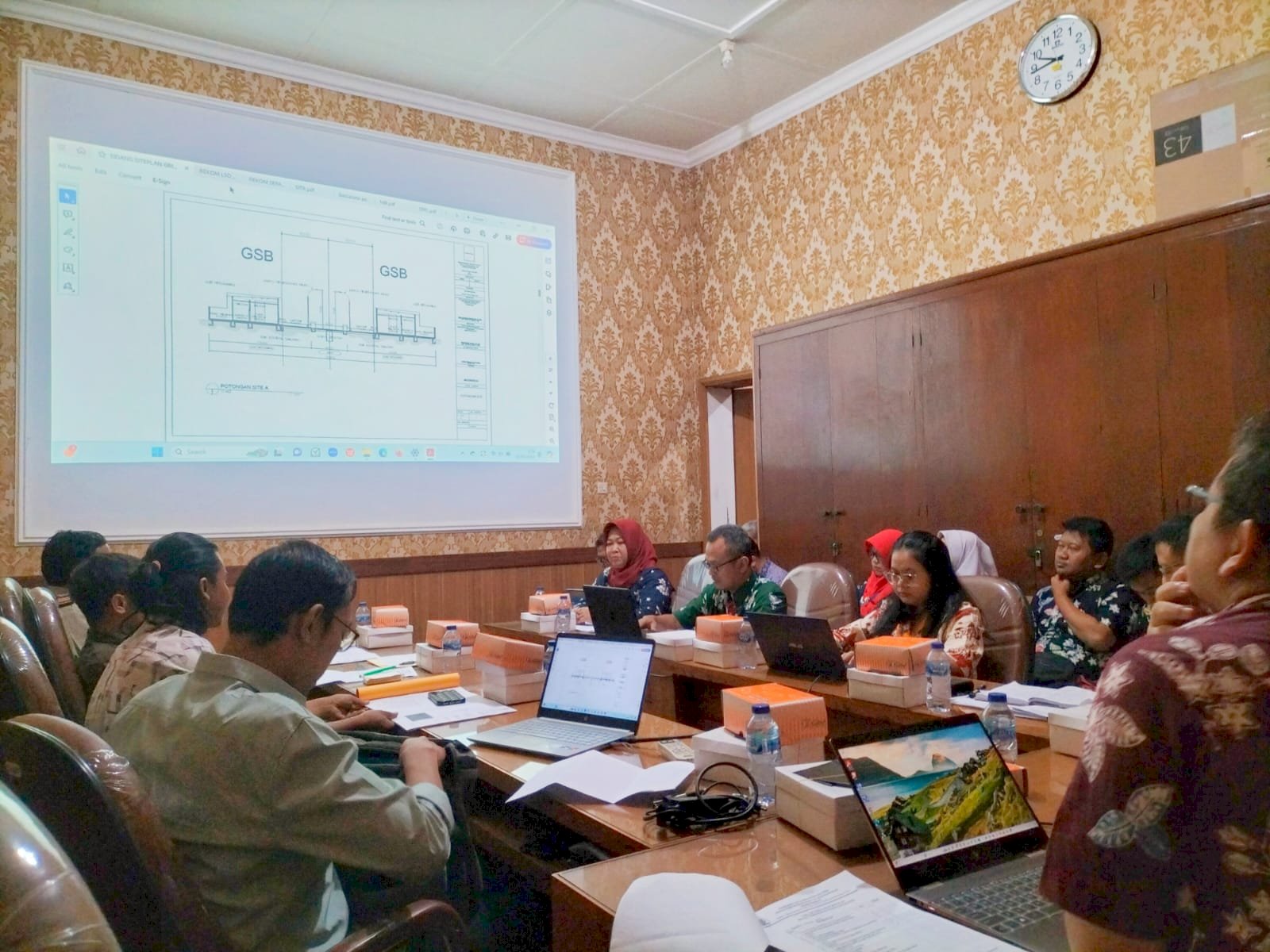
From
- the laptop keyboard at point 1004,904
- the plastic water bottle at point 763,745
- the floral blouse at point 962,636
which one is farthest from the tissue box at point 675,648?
the laptop keyboard at point 1004,904

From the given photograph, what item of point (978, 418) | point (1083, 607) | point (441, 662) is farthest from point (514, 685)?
point (978, 418)

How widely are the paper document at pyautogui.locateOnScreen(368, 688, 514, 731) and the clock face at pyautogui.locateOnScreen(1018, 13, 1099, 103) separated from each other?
339cm

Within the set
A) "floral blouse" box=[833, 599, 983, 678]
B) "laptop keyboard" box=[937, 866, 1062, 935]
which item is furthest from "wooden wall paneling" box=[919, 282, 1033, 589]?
"laptop keyboard" box=[937, 866, 1062, 935]

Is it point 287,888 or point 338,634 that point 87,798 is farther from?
point 338,634

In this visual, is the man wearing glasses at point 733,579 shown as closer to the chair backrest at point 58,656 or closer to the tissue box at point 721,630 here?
the tissue box at point 721,630

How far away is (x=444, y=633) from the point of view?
111 inches

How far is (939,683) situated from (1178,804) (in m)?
1.22

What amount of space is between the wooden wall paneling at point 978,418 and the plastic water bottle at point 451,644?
209cm

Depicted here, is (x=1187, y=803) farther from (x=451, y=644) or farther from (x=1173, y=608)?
(x=451, y=644)

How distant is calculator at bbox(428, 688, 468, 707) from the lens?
7.34 ft

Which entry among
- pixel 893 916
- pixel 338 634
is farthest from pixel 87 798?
pixel 893 916

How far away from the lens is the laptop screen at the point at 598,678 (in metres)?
1.89

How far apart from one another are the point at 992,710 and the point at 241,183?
3.97 m

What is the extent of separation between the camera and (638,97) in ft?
15.5
